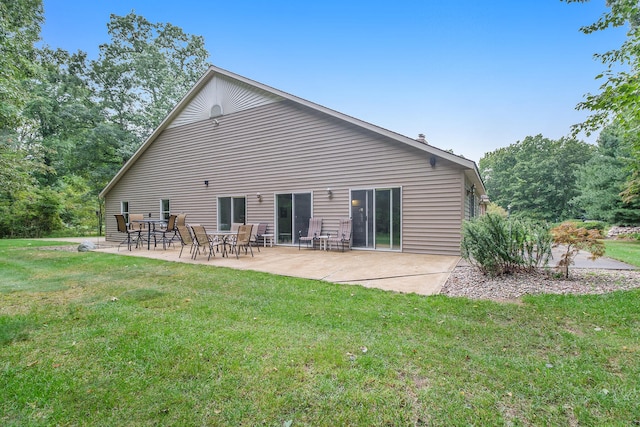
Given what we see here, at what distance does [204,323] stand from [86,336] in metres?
1.06

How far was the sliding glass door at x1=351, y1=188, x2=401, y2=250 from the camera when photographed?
916 cm

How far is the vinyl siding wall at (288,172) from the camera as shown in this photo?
8.64 metres

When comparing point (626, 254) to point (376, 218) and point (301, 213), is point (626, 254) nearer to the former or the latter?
point (376, 218)

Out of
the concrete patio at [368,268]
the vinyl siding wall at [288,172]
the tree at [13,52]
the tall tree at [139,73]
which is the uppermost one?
the tall tree at [139,73]

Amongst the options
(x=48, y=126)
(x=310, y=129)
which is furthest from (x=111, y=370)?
(x=48, y=126)

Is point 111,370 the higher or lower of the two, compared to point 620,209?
lower

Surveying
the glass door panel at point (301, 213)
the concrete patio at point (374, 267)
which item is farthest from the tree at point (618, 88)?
the glass door panel at point (301, 213)

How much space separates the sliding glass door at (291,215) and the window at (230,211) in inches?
66.3

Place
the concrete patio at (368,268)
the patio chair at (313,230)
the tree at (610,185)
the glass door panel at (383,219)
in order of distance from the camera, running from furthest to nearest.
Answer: the tree at (610,185) → the patio chair at (313,230) → the glass door panel at (383,219) → the concrete patio at (368,268)

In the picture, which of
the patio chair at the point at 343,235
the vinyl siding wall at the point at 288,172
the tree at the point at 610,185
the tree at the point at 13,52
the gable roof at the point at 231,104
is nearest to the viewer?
the tree at the point at 13,52

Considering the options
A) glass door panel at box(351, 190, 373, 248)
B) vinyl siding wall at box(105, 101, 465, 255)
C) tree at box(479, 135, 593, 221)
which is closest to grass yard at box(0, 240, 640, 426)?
vinyl siding wall at box(105, 101, 465, 255)

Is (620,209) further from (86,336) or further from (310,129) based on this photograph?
(86,336)

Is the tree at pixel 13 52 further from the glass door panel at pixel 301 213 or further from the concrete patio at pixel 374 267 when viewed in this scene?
the glass door panel at pixel 301 213

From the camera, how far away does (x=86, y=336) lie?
9.55ft
